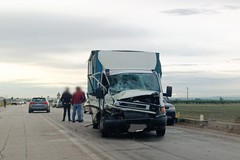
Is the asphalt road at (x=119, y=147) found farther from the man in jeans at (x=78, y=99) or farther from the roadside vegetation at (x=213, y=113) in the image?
the roadside vegetation at (x=213, y=113)

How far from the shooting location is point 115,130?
13.5 metres

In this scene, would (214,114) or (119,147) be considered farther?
(214,114)

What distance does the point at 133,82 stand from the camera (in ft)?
47.3

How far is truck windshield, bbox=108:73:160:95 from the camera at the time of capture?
561 inches

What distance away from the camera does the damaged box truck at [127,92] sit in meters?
13.4

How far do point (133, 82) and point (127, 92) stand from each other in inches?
34.1

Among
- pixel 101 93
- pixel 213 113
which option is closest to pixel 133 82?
pixel 101 93

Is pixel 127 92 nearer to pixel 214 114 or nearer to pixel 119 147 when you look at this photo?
pixel 119 147

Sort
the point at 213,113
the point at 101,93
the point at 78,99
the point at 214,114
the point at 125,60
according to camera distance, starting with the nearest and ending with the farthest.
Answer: the point at 101,93 < the point at 125,60 < the point at 78,99 < the point at 214,114 < the point at 213,113

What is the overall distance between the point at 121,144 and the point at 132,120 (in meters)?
1.29

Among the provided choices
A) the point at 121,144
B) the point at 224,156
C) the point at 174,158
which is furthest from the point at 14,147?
the point at 224,156

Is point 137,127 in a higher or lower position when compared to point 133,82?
lower

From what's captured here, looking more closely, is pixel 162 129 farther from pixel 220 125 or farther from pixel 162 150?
pixel 220 125

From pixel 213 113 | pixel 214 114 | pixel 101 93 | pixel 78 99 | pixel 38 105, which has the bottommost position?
pixel 213 113
